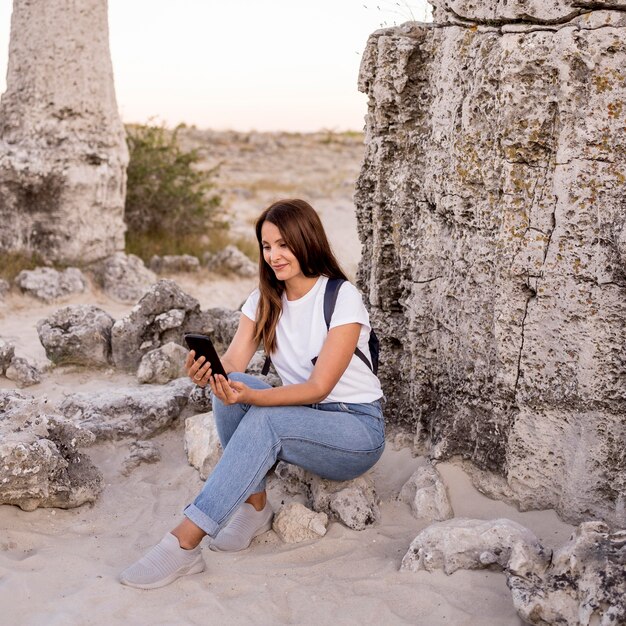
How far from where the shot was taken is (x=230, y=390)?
10.5 feet

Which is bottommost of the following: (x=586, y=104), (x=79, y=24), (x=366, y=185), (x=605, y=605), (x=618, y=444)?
(x=605, y=605)

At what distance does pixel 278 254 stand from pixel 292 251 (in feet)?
0.20

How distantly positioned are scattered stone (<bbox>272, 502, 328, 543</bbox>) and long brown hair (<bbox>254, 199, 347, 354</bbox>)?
727 millimetres

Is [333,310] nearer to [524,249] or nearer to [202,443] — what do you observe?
[524,249]

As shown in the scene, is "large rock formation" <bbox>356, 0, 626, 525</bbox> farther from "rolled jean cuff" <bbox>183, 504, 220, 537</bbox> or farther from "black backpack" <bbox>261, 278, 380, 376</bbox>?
"rolled jean cuff" <bbox>183, 504, 220, 537</bbox>

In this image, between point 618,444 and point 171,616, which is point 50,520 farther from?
point 618,444

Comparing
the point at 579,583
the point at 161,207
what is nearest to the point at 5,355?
the point at 579,583

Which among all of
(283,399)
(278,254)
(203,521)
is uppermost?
(278,254)

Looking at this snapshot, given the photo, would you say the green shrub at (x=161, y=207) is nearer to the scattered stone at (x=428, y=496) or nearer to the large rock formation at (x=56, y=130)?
the large rock formation at (x=56, y=130)

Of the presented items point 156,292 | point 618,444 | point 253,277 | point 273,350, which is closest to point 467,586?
point 618,444

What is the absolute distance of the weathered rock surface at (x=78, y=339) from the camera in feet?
18.1

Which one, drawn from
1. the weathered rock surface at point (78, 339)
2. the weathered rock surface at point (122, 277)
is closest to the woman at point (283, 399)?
the weathered rock surface at point (78, 339)

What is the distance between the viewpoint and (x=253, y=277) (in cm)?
998

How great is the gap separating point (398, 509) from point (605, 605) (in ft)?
4.15
